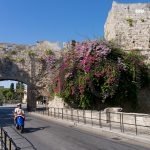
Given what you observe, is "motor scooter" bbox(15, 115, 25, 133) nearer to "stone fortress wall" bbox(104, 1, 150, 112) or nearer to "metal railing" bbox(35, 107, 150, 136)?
"metal railing" bbox(35, 107, 150, 136)

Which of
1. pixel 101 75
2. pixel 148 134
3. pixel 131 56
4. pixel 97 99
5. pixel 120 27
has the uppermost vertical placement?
pixel 120 27

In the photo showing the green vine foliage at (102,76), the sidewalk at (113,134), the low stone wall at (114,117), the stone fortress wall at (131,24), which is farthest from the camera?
the stone fortress wall at (131,24)

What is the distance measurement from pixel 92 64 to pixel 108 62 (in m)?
1.12

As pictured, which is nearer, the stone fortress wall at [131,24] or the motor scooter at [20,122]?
the motor scooter at [20,122]

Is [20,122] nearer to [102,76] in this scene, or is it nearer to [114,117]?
[114,117]

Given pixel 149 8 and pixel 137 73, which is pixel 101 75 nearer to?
pixel 137 73

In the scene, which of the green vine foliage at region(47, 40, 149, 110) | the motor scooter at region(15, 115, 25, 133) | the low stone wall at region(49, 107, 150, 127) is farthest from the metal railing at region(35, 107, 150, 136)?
the motor scooter at region(15, 115, 25, 133)

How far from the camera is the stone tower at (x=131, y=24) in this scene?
30.4m

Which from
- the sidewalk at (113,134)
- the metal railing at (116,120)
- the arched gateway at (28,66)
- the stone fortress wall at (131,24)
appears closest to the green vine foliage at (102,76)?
the metal railing at (116,120)

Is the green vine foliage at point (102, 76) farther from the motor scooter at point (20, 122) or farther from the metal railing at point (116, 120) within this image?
the motor scooter at point (20, 122)

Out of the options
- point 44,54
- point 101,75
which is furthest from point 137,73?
point 44,54

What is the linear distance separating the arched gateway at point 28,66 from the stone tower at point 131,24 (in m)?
8.78

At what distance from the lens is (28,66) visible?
121 ft

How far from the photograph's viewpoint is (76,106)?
82.8 ft
